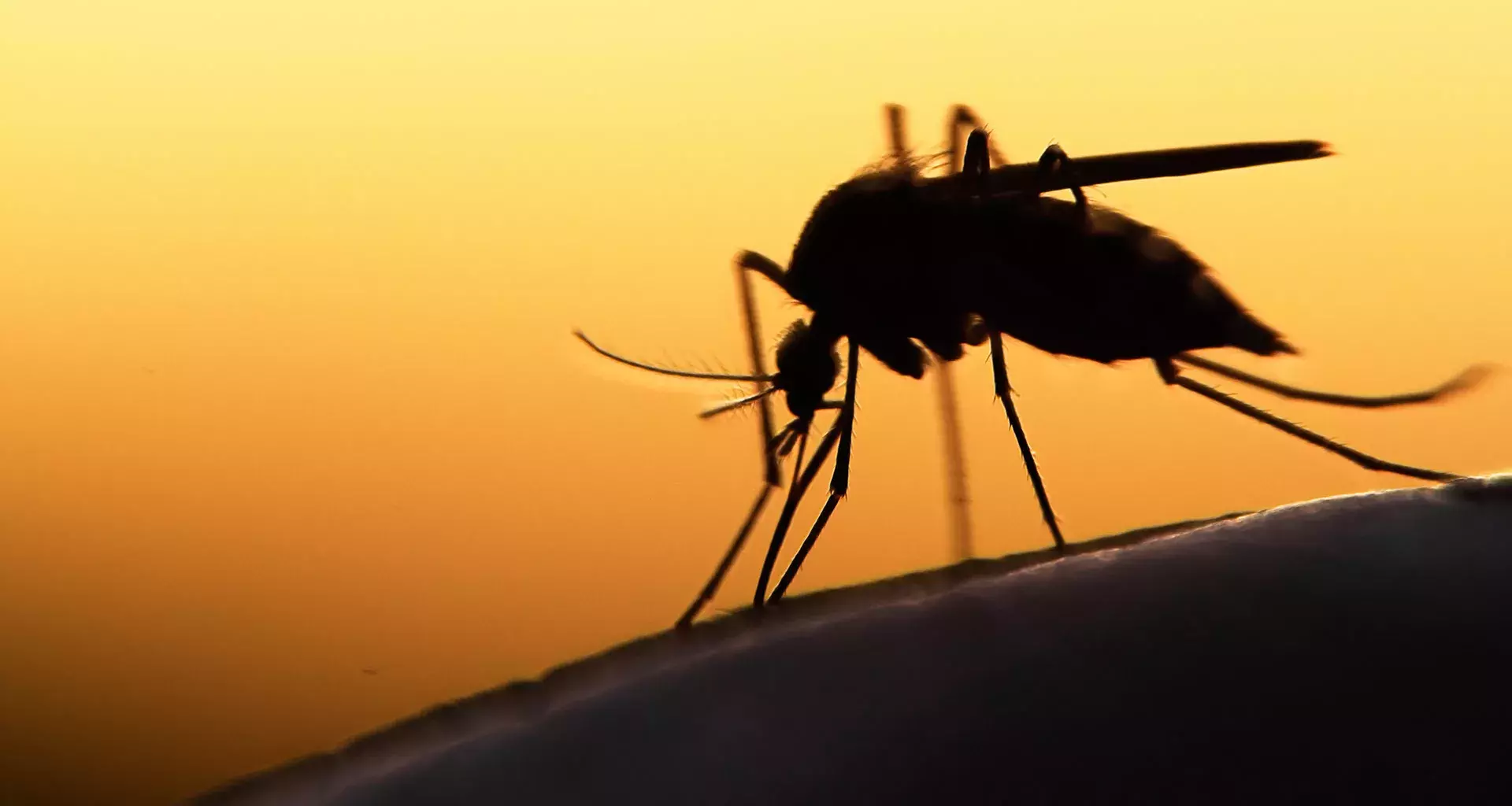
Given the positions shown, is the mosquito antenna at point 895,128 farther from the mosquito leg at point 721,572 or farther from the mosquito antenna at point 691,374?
the mosquito leg at point 721,572

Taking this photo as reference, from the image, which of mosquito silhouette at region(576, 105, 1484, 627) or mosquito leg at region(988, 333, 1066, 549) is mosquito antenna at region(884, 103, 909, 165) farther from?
mosquito leg at region(988, 333, 1066, 549)

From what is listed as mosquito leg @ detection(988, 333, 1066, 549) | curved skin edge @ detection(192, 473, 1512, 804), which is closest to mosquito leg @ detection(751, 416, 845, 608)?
mosquito leg @ detection(988, 333, 1066, 549)

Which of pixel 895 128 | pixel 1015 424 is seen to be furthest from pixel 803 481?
pixel 895 128

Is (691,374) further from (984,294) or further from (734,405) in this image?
(984,294)

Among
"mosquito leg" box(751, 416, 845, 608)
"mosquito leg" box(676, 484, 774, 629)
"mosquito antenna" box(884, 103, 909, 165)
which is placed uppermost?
"mosquito antenna" box(884, 103, 909, 165)

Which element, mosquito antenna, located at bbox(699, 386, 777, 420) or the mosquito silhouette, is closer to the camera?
the mosquito silhouette

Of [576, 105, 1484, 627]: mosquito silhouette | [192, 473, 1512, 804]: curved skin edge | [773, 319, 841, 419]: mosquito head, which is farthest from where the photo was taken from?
[773, 319, 841, 419]: mosquito head

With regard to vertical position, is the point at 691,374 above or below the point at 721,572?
above
